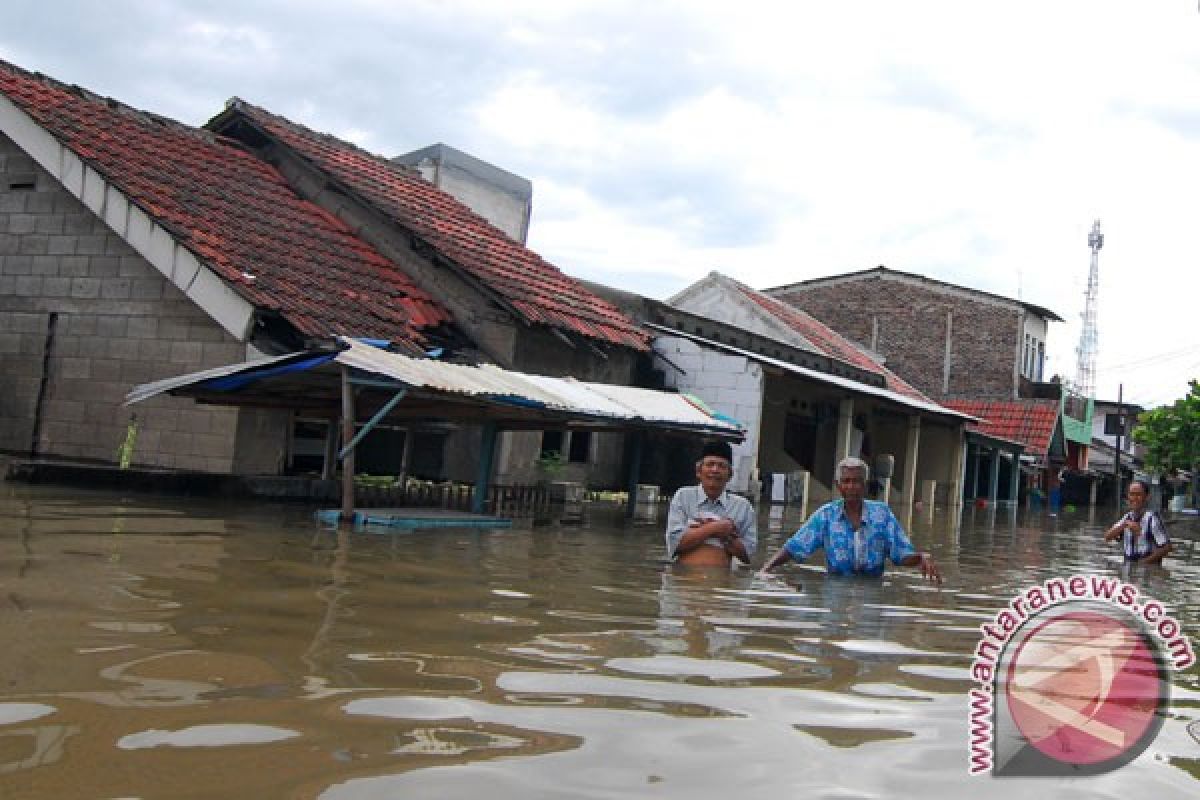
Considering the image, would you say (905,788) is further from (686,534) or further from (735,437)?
(735,437)

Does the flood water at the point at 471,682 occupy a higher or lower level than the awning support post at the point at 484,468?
lower

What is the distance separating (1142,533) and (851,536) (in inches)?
232

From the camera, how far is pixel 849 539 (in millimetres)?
7738

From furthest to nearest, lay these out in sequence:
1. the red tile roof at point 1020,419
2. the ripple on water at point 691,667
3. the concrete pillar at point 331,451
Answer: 1. the red tile roof at point 1020,419
2. the concrete pillar at point 331,451
3. the ripple on water at point 691,667

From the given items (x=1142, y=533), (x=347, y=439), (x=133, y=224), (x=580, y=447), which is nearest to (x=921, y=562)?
(x=347, y=439)

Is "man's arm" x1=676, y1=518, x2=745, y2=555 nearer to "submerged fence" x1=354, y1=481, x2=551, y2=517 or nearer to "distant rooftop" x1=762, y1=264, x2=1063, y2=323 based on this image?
"submerged fence" x1=354, y1=481, x2=551, y2=517

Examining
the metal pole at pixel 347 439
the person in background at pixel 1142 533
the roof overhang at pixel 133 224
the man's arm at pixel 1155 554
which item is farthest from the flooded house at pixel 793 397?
the metal pole at pixel 347 439

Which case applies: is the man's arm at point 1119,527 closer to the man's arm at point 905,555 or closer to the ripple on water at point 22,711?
the man's arm at point 905,555

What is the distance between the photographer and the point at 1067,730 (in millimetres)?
3602

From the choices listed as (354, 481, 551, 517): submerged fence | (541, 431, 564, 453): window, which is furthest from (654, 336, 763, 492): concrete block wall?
(354, 481, 551, 517): submerged fence

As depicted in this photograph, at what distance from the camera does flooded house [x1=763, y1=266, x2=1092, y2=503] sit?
37812mm

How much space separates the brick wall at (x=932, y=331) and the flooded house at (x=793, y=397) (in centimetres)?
389

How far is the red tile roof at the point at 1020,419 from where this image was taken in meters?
36.4

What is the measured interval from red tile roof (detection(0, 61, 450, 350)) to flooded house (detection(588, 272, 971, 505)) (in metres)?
5.72
